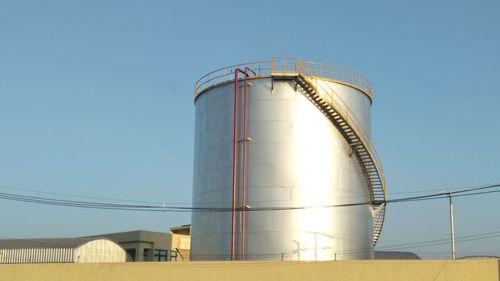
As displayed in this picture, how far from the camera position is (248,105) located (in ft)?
104

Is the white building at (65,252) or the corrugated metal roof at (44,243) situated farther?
the corrugated metal roof at (44,243)

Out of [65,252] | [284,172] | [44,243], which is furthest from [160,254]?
[284,172]

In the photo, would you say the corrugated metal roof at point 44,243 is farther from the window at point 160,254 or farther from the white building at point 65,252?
the window at point 160,254

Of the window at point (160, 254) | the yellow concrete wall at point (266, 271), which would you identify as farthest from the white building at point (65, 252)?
the window at point (160, 254)

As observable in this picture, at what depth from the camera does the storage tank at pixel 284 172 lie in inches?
1172

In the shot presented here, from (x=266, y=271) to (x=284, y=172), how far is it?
570cm

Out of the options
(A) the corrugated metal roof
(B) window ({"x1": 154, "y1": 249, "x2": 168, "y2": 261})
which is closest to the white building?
(A) the corrugated metal roof

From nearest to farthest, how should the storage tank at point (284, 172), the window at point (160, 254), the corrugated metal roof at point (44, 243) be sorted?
the storage tank at point (284, 172), the corrugated metal roof at point (44, 243), the window at point (160, 254)

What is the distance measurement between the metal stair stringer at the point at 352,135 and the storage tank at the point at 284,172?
51mm

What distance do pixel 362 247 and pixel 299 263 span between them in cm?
713

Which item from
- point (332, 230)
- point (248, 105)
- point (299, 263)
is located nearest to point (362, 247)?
point (332, 230)

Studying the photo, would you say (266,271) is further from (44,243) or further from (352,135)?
(44,243)

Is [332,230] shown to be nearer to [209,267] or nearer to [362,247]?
[362,247]

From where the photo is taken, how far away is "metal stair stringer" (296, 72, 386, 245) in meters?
31.2
